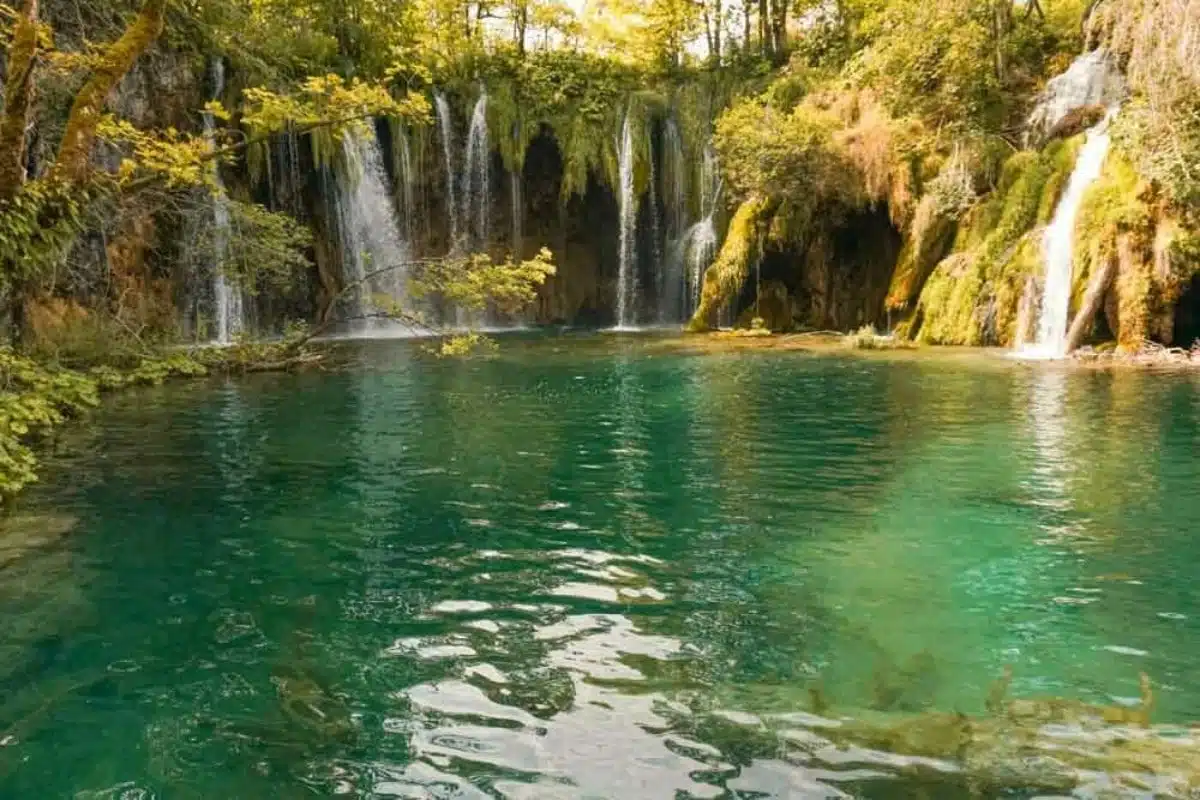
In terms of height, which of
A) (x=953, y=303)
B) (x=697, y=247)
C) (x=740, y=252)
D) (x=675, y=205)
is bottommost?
(x=953, y=303)

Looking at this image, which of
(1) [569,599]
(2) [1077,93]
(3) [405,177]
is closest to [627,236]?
(3) [405,177]

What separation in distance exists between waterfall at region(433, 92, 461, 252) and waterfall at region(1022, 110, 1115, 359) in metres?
20.3

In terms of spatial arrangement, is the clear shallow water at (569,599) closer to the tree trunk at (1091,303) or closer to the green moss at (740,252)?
the tree trunk at (1091,303)

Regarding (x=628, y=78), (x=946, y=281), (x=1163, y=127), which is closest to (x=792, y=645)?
(x=1163, y=127)

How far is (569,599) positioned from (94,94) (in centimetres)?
657

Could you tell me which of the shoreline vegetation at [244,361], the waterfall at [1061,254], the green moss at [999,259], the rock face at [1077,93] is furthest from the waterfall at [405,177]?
the waterfall at [1061,254]

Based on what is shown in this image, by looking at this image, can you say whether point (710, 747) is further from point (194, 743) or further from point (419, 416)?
point (419, 416)

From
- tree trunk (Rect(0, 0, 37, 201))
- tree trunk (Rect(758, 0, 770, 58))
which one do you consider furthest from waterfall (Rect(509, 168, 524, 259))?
tree trunk (Rect(0, 0, 37, 201))

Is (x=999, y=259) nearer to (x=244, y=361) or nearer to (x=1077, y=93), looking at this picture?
(x=1077, y=93)

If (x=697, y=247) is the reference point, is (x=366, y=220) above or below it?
above

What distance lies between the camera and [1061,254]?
21531 millimetres

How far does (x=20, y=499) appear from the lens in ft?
28.9

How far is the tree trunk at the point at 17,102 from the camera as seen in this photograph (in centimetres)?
798

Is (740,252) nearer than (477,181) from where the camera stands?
Yes
